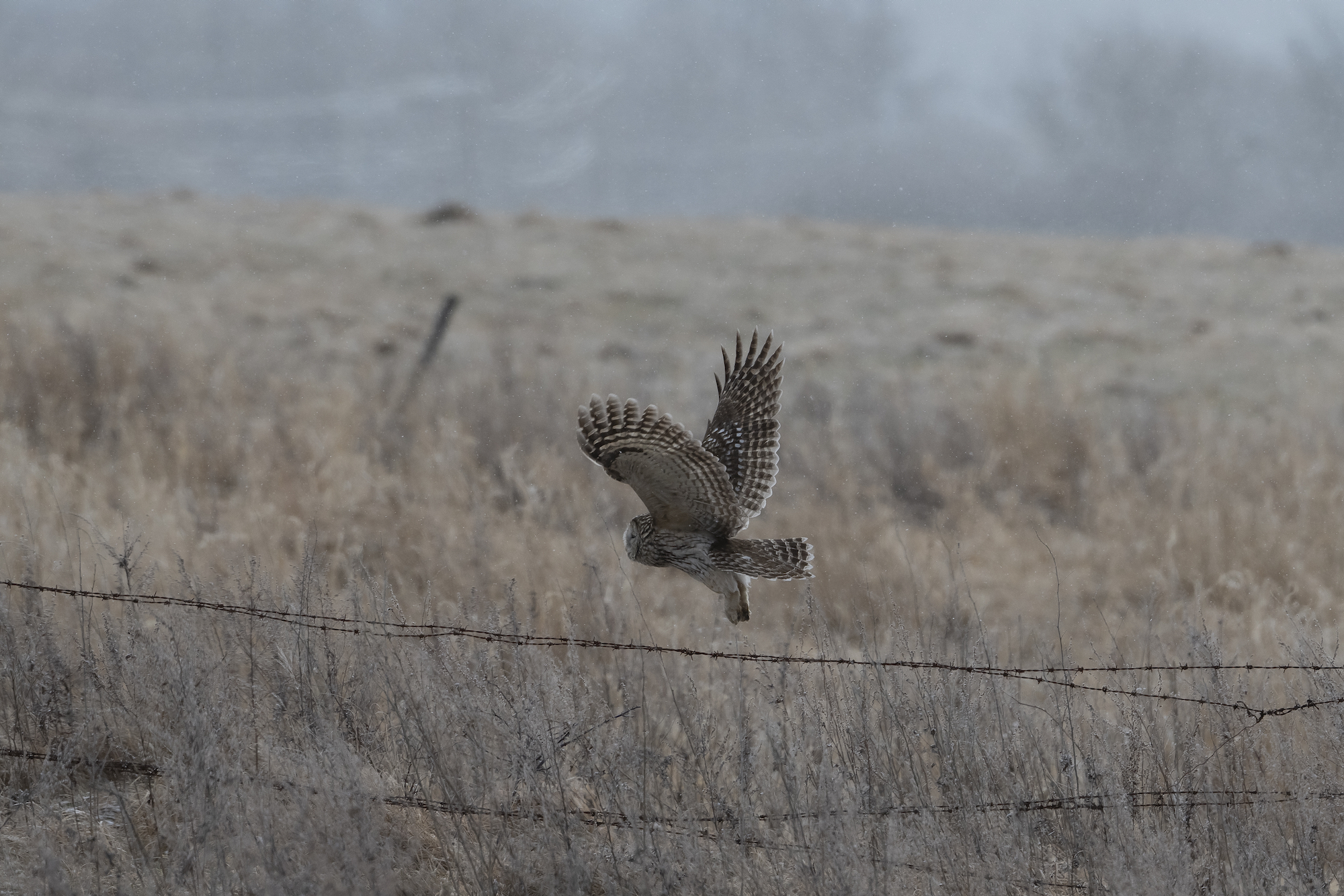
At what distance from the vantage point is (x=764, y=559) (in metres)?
4.86

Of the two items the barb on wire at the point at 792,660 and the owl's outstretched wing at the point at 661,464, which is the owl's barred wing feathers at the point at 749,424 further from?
the barb on wire at the point at 792,660

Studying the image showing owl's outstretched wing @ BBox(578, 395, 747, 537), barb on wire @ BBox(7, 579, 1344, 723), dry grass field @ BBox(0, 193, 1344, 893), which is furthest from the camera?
owl's outstretched wing @ BBox(578, 395, 747, 537)

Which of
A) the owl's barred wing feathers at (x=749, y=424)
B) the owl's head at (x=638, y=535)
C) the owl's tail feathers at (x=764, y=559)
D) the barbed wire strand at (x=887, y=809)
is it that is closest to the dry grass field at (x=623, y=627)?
the barbed wire strand at (x=887, y=809)

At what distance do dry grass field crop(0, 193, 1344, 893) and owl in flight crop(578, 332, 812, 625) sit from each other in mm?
279

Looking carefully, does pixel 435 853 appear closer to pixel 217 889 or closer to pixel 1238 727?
pixel 217 889

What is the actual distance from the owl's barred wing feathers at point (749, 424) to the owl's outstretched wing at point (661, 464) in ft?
1.37

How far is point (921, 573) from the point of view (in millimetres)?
8664

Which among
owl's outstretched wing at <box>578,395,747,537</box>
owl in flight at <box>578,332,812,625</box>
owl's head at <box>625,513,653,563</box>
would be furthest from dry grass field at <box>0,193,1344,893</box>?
owl's outstretched wing at <box>578,395,747,537</box>

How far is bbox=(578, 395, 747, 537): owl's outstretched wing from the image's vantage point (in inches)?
171

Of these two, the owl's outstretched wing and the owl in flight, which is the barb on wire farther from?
the owl's outstretched wing

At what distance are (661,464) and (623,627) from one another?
2.49m

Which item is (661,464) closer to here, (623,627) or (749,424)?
(749,424)

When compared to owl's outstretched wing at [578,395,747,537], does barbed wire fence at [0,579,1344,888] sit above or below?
below

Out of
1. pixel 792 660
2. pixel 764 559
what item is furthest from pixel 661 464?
pixel 792 660
